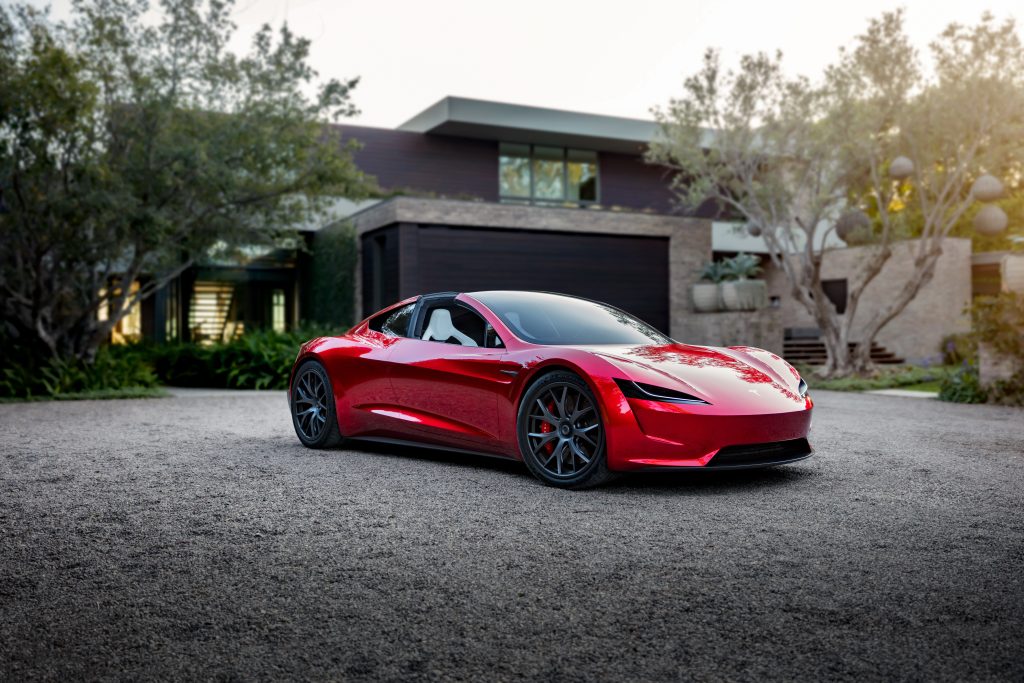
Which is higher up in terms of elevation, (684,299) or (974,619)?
(684,299)

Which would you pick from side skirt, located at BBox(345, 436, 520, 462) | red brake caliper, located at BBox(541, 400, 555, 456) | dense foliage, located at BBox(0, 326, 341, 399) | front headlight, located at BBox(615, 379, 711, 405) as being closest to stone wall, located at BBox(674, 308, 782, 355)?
dense foliage, located at BBox(0, 326, 341, 399)

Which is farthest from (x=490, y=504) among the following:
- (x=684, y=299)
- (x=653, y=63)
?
(x=684, y=299)

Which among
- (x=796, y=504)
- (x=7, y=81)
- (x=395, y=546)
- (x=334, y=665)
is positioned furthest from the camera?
(x=7, y=81)

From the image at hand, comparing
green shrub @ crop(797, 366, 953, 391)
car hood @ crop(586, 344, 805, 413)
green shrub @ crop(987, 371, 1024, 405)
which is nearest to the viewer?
car hood @ crop(586, 344, 805, 413)

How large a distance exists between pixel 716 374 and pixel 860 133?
13.3 metres

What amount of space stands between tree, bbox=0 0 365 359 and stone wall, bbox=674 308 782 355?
9869 millimetres

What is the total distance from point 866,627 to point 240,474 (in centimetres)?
449

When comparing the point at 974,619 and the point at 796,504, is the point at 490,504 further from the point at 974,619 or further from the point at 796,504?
the point at 974,619

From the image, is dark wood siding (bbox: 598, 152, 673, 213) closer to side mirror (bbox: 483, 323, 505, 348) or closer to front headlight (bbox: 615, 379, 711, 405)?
side mirror (bbox: 483, 323, 505, 348)

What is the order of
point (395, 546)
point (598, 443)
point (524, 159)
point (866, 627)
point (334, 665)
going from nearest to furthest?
1. point (334, 665)
2. point (866, 627)
3. point (395, 546)
4. point (598, 443)
5. point (524, 159)

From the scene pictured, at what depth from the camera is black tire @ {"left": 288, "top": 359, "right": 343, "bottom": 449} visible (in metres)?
7.57

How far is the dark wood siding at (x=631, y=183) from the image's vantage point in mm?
31156

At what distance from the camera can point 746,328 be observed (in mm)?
21391

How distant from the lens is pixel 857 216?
63.8 feet
